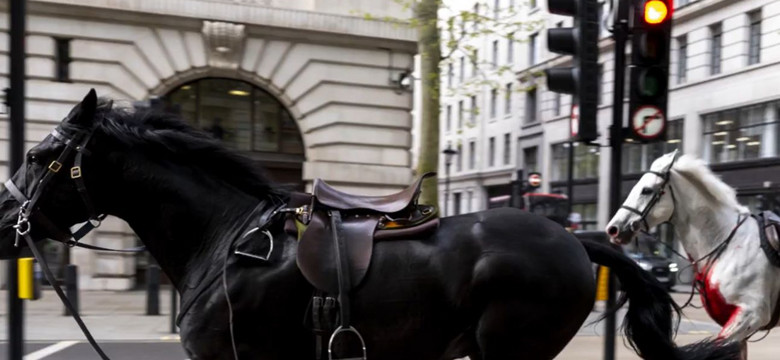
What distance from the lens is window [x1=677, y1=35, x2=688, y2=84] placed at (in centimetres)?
2997

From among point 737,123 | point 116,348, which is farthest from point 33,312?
point 737,123

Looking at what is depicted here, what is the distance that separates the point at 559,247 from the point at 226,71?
1386 cm

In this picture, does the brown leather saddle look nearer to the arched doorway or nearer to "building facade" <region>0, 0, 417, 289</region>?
"building facade" <region>0, 0, 417, 289</region>

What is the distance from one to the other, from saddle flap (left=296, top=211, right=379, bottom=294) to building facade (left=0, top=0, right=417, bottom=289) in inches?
489

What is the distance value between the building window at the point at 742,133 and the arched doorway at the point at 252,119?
1786 centimetres

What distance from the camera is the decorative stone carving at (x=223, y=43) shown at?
51.3ft

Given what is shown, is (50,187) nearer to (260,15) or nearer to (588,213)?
(260,15)

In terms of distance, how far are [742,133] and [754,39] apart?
356cm

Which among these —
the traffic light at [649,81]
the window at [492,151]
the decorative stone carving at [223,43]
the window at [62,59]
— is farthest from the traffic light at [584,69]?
the window at [492,151]

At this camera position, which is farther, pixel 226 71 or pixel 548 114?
pixel 548 114

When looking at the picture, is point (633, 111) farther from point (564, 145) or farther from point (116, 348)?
point (564, 145)

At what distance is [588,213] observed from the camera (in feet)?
121

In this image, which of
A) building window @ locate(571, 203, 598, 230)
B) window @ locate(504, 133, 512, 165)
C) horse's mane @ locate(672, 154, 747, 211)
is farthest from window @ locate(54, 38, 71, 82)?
window @ locate(504, 133, 512, 165)

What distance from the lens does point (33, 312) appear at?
12.6 meters
